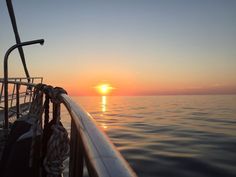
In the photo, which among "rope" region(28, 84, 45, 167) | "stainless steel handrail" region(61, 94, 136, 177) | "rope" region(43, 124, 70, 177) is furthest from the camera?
"rope" region(28, 84, 45, 167)

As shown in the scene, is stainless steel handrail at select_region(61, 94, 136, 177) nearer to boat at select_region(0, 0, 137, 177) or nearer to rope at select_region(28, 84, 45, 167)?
boat at select_region(0, 0, 137, 177)

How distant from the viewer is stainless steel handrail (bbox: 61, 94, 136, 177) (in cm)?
75

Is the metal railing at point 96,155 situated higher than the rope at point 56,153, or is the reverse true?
the metal railing at point 96,155

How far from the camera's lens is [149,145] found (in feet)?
34.6

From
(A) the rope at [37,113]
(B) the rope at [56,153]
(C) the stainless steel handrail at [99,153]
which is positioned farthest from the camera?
(A) the rope at [37,113]

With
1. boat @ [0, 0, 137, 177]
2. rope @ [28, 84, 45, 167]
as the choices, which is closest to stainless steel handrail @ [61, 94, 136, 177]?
boat @ [0, 0, 137, 177]

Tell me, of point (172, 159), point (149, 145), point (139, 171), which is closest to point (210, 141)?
point (149, 145)

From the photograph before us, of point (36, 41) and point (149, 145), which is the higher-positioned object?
point (36, 41)

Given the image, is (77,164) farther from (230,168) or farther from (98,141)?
(230,168)

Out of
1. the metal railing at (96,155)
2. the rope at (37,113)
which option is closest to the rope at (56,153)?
the rope at (37,113)

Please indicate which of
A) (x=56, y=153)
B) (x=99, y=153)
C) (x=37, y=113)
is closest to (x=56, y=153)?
(x=56, y=153)

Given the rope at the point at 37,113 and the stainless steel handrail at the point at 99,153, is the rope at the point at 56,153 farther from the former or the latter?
the stainless steel handrail at the point at 99,153

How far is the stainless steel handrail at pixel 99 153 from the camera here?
0.75 metres

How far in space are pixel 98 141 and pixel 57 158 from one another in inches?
35.5
